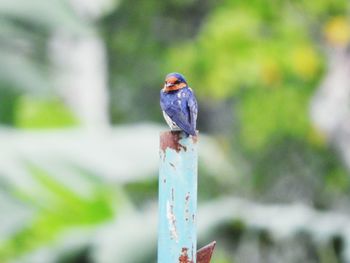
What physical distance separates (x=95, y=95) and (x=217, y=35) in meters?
2.57

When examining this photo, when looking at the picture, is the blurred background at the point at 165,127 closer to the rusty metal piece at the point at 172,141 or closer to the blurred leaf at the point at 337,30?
the blurred leaf at the point at 337,30

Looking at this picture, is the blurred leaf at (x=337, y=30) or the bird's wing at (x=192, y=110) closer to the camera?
the bird's wing at (x=192, y=110)

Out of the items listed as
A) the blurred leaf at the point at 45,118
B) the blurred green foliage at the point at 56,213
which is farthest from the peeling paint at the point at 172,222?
the blurred leaf at the point at 45,118

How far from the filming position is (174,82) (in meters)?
2.01

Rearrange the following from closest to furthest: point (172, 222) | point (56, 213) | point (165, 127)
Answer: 1. point (172, 222)
2. point (56, 213)
3. point (165, 127)

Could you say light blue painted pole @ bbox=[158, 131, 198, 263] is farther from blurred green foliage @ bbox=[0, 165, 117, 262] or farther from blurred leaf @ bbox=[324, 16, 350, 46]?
blurred leaf @ bbox=[324, 16, 350, 46]

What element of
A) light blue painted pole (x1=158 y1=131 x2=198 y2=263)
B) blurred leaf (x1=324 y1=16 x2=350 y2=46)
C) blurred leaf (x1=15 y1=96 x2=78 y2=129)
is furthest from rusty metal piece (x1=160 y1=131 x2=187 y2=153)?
blurred leaf (x1=15 y1=96 x2=78 y2=129)

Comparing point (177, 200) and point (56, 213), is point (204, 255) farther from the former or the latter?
point (56, 213)

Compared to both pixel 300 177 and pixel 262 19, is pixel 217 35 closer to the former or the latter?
pixel 262 19

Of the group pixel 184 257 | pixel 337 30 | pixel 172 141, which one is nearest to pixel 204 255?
pixel 184 257

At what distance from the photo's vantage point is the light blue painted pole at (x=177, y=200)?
1962mm

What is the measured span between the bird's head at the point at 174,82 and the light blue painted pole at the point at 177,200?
0.26ft

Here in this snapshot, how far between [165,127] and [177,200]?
609 centimetres

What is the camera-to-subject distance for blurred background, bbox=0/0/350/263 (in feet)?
16.7
